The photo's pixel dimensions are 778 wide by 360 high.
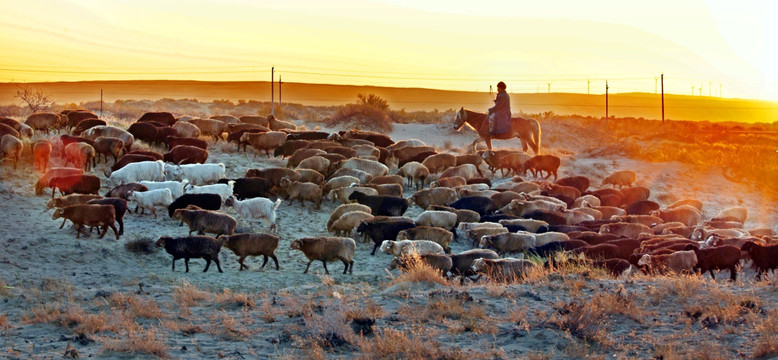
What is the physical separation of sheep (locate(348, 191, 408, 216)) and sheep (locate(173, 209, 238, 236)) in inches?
A: 175

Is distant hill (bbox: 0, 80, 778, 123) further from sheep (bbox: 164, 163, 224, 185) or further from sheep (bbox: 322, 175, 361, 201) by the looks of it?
sheep (bbox: 322, 175, 361, 201)

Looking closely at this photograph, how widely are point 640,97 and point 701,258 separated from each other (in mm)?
143562

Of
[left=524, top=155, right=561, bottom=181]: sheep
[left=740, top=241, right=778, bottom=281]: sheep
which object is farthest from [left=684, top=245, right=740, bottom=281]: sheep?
[left=524, top=155, right=561, bottom=181]: sheep

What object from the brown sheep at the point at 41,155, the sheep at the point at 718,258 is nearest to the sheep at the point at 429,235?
the sheep at the point at 718,258

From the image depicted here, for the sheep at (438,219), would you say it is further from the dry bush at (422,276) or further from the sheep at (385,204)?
the dry bush at (422,276)

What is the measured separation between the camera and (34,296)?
13055mm

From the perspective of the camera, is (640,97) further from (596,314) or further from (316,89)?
(596,314)

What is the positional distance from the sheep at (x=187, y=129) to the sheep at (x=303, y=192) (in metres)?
8.05

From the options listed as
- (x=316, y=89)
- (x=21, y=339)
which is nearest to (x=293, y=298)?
(x=21, y=339)

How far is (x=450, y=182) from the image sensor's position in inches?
1021

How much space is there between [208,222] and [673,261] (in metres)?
9.12

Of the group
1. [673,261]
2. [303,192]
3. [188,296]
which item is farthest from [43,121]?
[673,261]

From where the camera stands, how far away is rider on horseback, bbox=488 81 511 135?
30.5 m

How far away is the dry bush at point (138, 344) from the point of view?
31.9 ft
